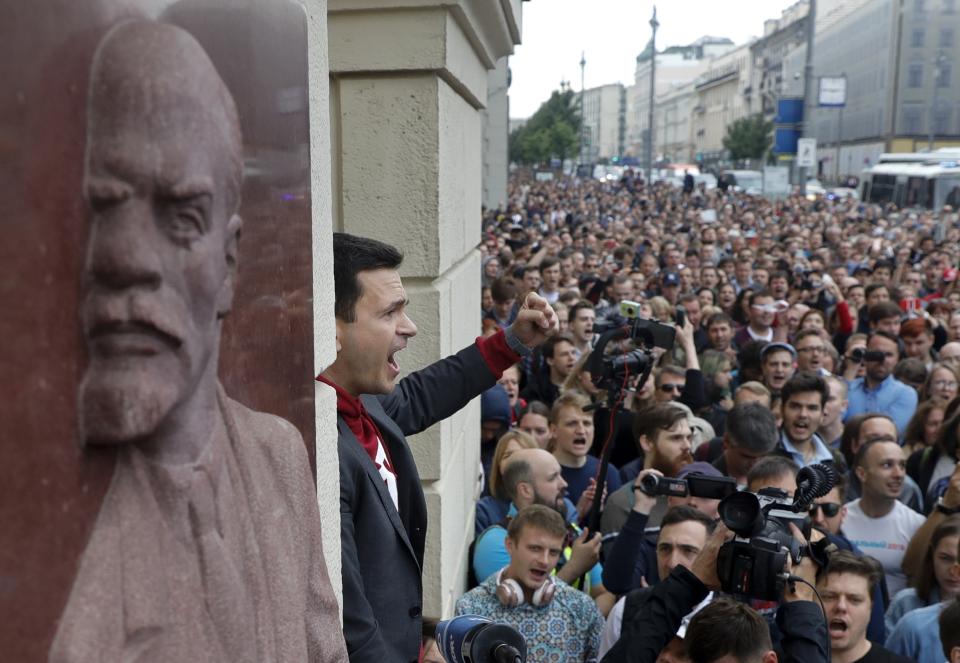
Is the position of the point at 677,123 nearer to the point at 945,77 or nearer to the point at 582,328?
the point at 945,77

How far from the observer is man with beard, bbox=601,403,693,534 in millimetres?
4828

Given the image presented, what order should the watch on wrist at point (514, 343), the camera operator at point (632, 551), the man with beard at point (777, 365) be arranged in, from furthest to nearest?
the man with beard at point (777, 365)
the camera operator at point (632, 551)
the watch on wrist at point (514, 343)

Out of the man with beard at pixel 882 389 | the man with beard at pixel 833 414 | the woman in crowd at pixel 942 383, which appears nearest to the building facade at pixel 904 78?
the man with beard at pixel 882 389

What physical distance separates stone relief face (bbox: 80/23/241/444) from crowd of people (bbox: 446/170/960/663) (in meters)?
2.16

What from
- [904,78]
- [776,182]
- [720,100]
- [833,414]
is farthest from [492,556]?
→ [720,100]

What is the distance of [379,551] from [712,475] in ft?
4.91

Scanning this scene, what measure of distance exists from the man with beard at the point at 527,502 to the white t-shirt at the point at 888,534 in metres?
1.24

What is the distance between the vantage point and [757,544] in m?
2.85

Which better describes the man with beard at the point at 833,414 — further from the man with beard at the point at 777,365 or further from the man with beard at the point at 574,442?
the man with beard at the point at 574,442

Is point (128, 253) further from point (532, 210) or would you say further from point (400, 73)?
point (532, 210)

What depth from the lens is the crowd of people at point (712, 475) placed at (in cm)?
337

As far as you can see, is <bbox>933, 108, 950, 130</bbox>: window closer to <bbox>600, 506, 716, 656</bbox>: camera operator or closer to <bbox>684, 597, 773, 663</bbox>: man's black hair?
<bbox>600, 506, 716, 656</bbox>: camera operator

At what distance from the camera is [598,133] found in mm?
155250

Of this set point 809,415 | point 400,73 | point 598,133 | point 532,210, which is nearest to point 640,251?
point 809,415
